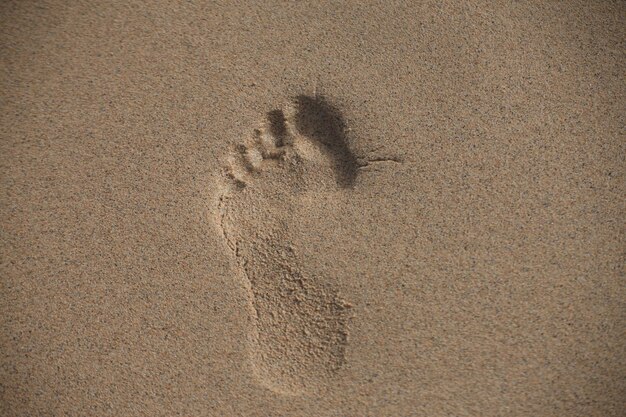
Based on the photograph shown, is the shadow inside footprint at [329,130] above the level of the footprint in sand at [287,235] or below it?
above

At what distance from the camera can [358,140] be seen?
811mm

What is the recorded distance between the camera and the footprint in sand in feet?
2.57

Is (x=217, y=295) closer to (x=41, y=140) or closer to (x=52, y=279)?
(x=52, y=279)

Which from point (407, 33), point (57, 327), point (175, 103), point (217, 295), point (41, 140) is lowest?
point (57, 327)

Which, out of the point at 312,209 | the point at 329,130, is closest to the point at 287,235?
the point at 312,209

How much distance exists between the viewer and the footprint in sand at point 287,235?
0.78m

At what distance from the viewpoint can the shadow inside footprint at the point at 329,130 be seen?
0.81 metres

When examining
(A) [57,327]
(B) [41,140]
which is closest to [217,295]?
(A) [57,327]

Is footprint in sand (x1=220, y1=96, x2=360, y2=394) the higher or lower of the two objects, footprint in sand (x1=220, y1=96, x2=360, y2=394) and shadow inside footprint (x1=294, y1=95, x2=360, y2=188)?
the lower

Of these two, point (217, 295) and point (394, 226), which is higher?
point (394, 226)

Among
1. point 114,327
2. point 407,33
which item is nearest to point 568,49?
point 407,33

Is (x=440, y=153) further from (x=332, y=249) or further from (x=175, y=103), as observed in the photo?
(x=175, y=103)

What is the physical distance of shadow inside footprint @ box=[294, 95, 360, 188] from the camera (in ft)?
2.66

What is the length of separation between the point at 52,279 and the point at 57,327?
3.8 inches
